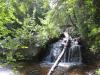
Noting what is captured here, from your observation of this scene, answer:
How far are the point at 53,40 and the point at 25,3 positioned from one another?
5170 mm

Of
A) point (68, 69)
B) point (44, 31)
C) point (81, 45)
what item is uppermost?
point (44, 31)

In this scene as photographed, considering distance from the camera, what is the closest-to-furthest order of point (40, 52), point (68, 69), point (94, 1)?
point (94, 1) → point (68, 69) → point (40, 52)

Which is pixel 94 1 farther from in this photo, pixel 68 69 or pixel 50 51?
pixel 50 51

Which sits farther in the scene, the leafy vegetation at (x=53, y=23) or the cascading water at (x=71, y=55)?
the cascading water at (x=71, y=55)

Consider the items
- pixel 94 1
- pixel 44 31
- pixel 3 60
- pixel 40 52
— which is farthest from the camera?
pixel 40 52

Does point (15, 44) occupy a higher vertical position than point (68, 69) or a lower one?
higher

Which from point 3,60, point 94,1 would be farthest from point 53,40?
point 3,60

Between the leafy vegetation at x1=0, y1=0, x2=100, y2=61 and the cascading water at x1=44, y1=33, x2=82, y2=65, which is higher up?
the leafy vegetation at x1=0, y1=0, x2=100, y2=61

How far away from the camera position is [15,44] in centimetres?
402

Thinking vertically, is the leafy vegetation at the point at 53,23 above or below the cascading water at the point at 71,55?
above

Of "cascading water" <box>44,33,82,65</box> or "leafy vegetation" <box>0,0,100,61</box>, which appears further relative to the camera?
"cascading water" <box>44,33,82,65</box>

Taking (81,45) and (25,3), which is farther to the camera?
(81,45)

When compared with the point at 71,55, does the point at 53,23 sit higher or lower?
higher

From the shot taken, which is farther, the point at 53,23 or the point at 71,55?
the point at 71,55
